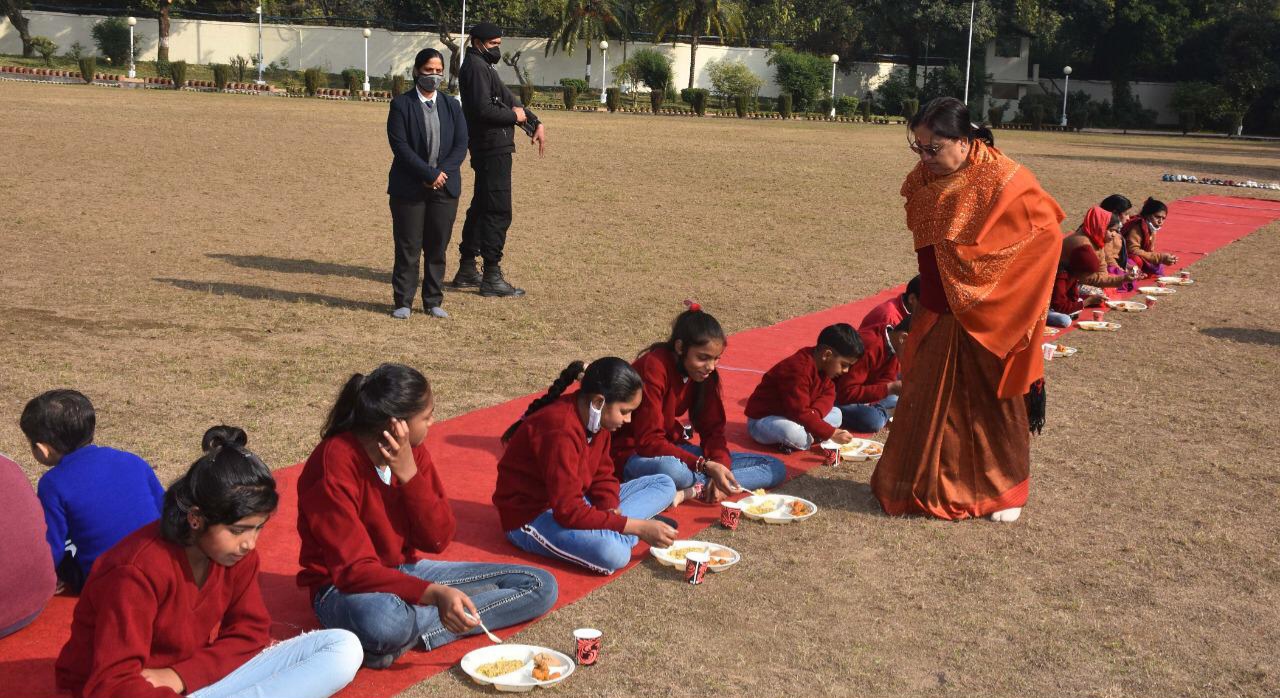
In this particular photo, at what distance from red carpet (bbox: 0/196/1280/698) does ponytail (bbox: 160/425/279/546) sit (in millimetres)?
874

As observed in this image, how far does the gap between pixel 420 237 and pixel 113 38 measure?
5145 cm

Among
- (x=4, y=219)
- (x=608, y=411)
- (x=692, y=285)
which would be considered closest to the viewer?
(x=608, y=411)

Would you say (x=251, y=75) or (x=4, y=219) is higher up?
(x=251, y=75)

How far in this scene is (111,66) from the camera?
5331cm

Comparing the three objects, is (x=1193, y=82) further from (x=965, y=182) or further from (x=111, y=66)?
(x=965, y=182)

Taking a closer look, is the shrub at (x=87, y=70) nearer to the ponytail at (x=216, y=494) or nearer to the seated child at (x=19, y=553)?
the seated child at (x=19, y=553)

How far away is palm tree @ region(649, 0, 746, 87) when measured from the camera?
193 ft

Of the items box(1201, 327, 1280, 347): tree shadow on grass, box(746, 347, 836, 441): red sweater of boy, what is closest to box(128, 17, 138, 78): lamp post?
box(1201, 327, 1280, 347): tree shadow on grass

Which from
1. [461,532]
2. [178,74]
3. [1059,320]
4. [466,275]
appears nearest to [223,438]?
[461,532]

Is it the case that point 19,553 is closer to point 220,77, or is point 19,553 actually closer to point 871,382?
point 871,382

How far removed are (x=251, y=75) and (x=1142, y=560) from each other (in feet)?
177

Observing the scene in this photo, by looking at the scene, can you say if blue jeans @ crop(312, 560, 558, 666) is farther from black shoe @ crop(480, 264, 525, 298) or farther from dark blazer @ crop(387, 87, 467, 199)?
black shoe @ crop(480, 264, 525, 298)

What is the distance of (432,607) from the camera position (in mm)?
4453

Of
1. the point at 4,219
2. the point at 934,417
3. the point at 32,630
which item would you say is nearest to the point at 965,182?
the point at 934,417
